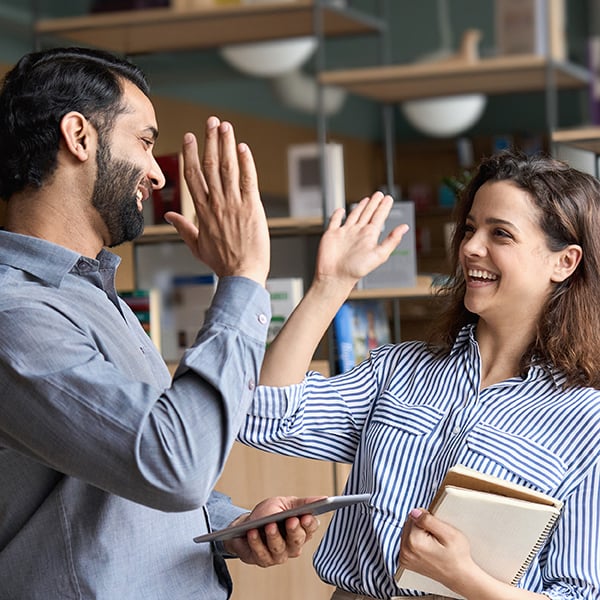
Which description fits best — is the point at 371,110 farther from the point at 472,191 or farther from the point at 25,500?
the point at 25,500

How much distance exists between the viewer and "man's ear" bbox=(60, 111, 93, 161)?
1.33 meters

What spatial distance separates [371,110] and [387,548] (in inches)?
337

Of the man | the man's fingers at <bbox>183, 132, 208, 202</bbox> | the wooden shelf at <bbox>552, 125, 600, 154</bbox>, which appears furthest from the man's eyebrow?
the wooden shelf at <bbox>552, 125, 600, 154</bbox>

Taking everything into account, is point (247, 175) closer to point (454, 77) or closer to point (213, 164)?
point (213, 164)

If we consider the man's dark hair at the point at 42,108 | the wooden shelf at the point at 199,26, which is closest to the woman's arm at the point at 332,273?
the man's dark hair at the point at 42,108

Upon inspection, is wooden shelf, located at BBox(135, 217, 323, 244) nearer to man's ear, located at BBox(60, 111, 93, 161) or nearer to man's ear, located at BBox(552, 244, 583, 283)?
man's ear, located at BBox(552, 244, 583, 283)

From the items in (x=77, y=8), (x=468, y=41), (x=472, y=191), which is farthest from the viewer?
(x=77, y=8)

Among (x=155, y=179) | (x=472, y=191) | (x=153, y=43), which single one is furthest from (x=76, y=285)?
(x=153, y=43)

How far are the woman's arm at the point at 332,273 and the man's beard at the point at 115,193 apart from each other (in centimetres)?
32

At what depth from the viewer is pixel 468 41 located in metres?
5.02

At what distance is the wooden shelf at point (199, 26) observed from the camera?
363 centimetres

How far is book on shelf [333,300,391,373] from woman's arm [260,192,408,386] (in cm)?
143

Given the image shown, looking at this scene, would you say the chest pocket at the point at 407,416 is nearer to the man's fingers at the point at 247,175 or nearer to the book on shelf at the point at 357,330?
the man's fingers at the point at 247,175

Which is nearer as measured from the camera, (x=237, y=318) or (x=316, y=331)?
(x=237, y=318)
